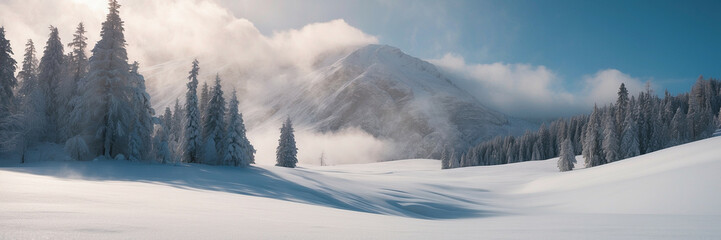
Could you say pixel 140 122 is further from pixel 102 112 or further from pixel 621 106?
pixel 621 106

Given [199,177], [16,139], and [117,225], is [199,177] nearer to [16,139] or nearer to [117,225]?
[117,225]

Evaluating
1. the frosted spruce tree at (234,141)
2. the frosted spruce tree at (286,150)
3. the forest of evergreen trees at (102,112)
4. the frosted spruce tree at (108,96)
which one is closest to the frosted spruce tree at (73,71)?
the forest of evergreen trees at (102,112)

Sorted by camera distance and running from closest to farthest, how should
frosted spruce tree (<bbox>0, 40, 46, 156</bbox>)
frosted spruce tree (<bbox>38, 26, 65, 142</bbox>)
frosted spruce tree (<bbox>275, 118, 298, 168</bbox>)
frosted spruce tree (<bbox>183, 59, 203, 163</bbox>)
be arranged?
1. frosted spruce tree (<bbox>0, 40, 46, 156</bbox>)
2. frosted spruce tree (<bbox>183, 59, 203, 163</bbox>)
3. frosted spruce tree (<bbox>38, 26, 65, 142</bbox>)
4. frosted spruce tree (<bbox>275, 118, 298, 168</bbox>)

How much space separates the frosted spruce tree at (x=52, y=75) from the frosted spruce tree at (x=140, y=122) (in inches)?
507

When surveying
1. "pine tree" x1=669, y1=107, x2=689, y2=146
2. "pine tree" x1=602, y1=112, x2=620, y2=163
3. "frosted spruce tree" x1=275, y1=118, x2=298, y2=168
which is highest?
"pine tree" x1=669, y1=107, x2=689, y2=146

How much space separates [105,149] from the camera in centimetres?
2195

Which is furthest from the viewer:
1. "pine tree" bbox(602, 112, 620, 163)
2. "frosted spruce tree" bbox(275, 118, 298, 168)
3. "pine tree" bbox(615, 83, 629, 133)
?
"pine tree" bbox(615, 83, 629, 133)

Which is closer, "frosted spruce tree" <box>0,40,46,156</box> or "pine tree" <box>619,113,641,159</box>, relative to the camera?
"frosted spruce tree" <box>0,40,46,156</box>

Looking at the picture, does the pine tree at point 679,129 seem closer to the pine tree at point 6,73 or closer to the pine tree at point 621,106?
the pine tree at point 621,106

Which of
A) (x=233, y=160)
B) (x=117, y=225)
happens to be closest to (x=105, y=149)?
(x=233, y=160)

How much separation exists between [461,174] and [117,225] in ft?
192

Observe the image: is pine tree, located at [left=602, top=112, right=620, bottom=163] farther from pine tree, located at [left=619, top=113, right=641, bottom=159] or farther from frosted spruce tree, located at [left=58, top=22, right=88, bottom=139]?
frosted spruce tree, located at [left=58, top=22, right=88, bottom=139]

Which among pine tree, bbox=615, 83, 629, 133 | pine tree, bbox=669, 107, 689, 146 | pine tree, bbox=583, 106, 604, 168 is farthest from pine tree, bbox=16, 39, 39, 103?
pine tree, bbox=669, 107, 689, 146

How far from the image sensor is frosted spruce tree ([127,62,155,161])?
870 inches
